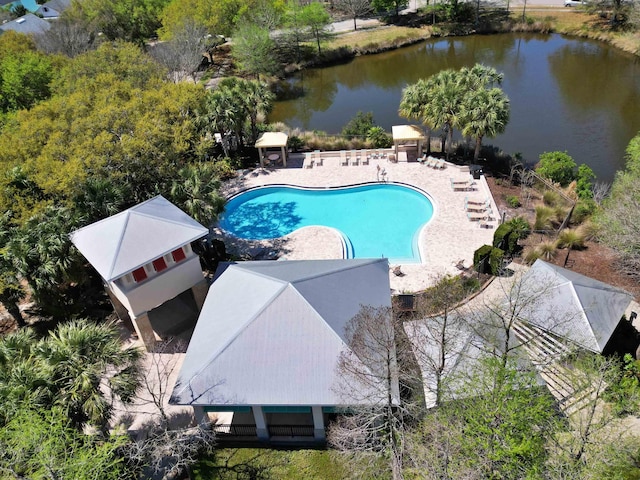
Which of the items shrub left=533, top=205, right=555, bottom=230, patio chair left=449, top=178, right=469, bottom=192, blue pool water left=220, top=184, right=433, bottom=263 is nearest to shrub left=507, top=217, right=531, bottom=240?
shrub left=533, top=205, right=555, bottom=230

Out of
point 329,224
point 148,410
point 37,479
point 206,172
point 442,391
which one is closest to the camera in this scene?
point 37,479

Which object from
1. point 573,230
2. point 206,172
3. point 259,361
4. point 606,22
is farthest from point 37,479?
point 606,22

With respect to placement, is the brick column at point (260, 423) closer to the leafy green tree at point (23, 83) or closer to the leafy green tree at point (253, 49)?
the leafy green tree at point (23, 83)

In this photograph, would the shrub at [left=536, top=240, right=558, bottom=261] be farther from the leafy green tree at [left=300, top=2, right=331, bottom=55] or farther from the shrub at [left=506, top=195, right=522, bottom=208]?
the leafy green tree at [left=300, top=2, right=331, bottom=55]

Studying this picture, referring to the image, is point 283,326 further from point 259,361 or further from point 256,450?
point 256,450

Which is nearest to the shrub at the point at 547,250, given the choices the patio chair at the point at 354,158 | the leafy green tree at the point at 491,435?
the leafy green tree at the point at 491,435

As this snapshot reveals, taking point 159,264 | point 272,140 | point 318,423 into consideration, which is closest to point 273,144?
point 272,140
